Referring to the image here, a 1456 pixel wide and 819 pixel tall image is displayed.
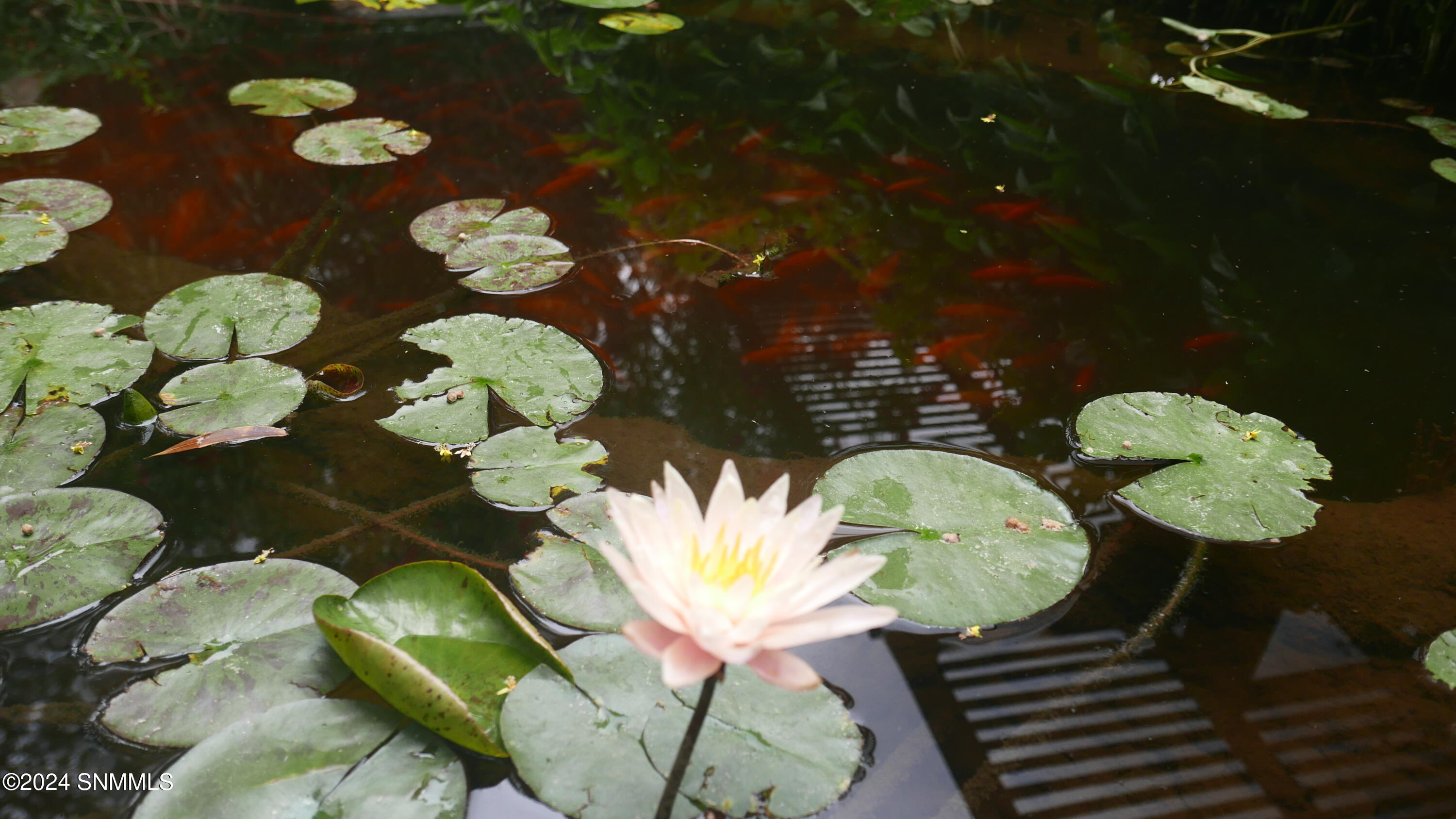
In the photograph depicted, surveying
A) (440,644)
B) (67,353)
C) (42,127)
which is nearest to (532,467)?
(440,644)

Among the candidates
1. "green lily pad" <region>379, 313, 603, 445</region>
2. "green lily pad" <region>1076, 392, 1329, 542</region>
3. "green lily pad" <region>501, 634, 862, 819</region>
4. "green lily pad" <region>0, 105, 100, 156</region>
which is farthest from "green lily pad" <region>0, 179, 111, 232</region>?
"green lily pad" <region>1076, 392, 1329, 542</region>

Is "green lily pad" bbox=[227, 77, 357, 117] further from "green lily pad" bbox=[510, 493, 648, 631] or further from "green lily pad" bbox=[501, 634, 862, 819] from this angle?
"green lily pad" bbox=[501, 634, 862, 819]

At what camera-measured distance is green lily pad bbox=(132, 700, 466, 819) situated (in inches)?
34.4

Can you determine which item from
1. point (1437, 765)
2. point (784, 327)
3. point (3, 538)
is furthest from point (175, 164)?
point (1437, 765)

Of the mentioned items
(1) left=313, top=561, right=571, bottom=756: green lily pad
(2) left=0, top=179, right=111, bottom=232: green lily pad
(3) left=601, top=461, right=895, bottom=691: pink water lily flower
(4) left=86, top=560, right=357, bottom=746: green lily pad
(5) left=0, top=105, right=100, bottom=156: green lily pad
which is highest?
(3) left=601, top=461, right=895, bottom=691: pink water lily flower

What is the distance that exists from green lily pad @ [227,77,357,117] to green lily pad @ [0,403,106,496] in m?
1.60

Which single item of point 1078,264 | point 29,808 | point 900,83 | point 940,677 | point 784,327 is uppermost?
point 900,83

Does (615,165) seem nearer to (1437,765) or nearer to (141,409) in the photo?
(141,409)

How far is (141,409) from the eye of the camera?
143 cm

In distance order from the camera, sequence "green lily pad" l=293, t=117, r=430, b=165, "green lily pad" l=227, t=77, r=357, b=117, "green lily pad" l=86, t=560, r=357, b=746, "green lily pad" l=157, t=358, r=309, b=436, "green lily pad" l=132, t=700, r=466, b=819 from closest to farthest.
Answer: "green lily pad" l=132, t=700, r=466, b=819, "green lily pad" l=86, t=560, r=357, b=746, "green lily pad" l=157, t=358, r=309, b=436, "green lily pad" l=293, t=117, r=430, b=165, "green lily pad" l=227, t=77, r=357, b=117

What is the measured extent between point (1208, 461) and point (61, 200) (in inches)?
109

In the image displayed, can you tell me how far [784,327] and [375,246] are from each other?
3.45ft

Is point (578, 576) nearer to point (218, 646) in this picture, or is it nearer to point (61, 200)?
point (218, 646)

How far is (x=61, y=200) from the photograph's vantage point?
82.7 inches
